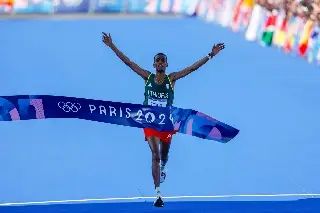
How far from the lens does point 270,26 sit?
821 inches

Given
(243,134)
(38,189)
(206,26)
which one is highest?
(206,26)

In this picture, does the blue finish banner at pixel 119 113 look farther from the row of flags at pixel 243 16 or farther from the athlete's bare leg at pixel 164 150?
the row of flags at pixel 243 16

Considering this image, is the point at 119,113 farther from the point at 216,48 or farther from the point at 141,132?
the point at 141,132

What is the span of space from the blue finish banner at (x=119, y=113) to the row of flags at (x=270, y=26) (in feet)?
34.0

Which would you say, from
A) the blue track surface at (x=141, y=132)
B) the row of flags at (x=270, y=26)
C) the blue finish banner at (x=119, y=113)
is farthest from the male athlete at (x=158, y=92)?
the row of flags at (x=270, y=26)

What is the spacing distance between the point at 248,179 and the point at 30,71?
8.00 metres

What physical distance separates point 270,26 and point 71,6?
7.92 m

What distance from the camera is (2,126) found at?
42.4 ft

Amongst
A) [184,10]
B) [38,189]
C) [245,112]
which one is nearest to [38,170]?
[38,189]

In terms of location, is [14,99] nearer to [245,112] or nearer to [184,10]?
[245,112]

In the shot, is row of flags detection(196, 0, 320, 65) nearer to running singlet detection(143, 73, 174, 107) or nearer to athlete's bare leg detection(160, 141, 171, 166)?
athlete's bare leg detection(160, 141, 171, 166)

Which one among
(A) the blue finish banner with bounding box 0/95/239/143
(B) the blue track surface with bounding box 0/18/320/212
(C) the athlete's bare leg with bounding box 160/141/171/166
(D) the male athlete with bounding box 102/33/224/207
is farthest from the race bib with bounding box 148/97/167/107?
(B) the blue track surface with bounding box 0/18/320/212

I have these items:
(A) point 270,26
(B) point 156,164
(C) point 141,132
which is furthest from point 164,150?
(A) point 270,26

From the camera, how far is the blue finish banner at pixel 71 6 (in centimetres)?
2544
